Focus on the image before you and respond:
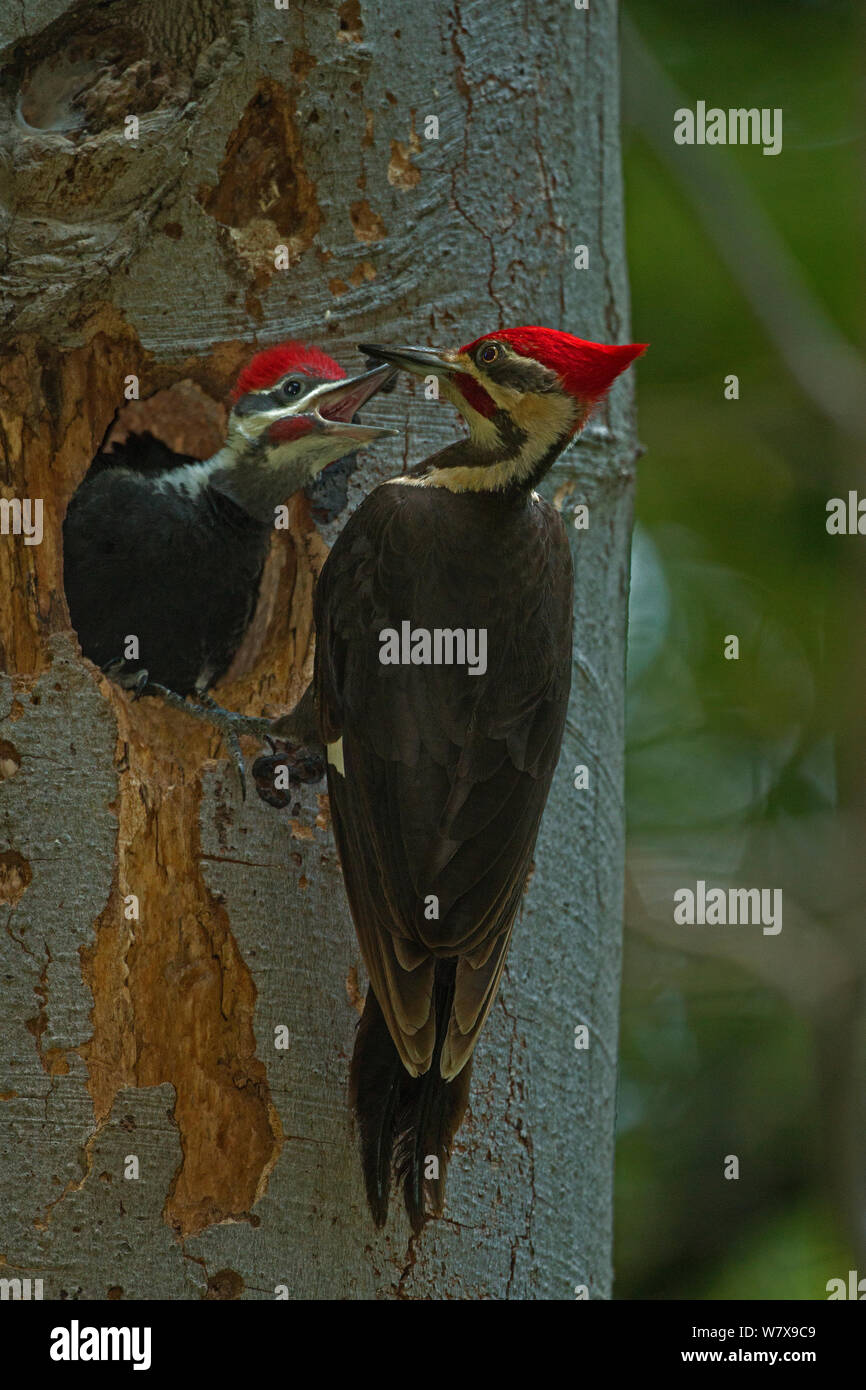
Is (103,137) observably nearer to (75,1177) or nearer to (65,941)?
(65,941)

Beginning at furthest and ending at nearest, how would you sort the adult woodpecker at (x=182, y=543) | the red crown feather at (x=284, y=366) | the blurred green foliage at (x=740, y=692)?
the blurred green foliage at (x=740, y=692), the adult woodpecker at (x=182, y=543), the red crown feather at (x=284, y=366)

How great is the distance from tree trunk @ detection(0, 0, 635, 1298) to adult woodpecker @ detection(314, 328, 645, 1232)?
0.34 ft

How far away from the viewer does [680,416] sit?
17.2 feet

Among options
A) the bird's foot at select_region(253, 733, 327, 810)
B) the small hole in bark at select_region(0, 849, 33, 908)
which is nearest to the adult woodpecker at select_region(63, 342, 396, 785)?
the bird's foot at select_region(253, 733, 327, 810)

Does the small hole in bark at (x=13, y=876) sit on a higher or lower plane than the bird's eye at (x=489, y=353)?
lower

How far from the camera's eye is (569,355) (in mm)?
2496

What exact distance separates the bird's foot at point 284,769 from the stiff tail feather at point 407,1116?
1.28 feet

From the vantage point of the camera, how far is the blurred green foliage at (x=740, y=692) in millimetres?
5023

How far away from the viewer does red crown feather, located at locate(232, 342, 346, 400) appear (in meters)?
2.78

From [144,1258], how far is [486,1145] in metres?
0.54

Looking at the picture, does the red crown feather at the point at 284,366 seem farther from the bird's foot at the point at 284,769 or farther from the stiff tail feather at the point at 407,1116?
the stiff tail feather at the point at 407,1116

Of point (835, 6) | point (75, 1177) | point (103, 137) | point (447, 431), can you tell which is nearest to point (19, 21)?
point (103, 137)

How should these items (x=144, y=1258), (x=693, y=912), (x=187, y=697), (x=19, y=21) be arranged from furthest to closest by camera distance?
(x=693, y=912)
(x=187, y=697)
(x=19, y=21)
(x=144, y=1258)

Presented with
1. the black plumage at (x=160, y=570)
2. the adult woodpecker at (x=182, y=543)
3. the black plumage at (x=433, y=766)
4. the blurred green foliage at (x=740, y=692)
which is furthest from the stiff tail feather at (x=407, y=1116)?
→ the blurred green foliage at (x=740, y=692)
